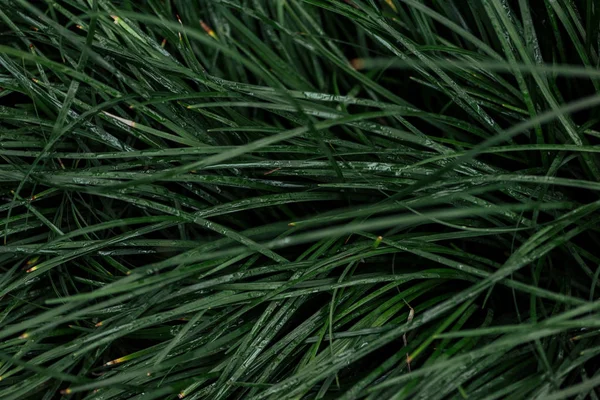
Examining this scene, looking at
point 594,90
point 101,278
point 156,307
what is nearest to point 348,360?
point 156,307

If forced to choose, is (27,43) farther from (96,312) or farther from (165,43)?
(96,312)

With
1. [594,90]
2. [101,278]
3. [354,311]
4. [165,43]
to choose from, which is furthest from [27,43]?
[594,90]

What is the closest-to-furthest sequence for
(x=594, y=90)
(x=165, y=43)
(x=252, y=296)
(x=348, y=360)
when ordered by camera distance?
(x=348, y=360), (x=252, y=296), (x=594, y=90), (x=165, y=43)

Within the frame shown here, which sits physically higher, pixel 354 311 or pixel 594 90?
pixel 594 90

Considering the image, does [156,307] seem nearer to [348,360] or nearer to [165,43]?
[348,360]

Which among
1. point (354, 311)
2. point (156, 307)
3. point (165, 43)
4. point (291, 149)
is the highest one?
point (165, 43)

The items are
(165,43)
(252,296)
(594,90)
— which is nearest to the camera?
A: (252,296)

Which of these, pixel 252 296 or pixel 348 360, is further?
pixel 252 296
